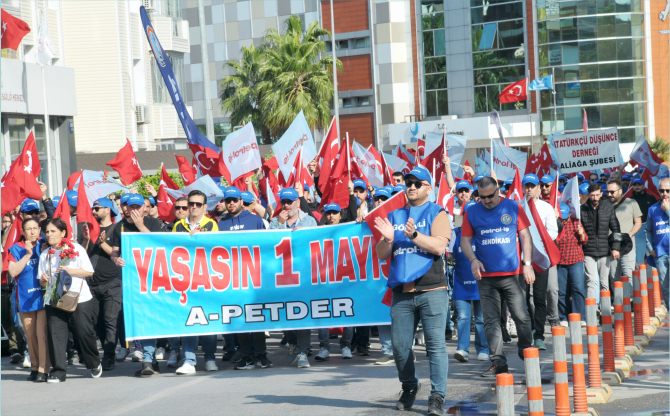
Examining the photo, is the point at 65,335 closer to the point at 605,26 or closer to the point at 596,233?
the point at 596,233

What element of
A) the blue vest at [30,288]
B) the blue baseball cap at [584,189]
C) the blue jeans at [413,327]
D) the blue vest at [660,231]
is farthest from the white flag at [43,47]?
the blue jeans at [413,327]

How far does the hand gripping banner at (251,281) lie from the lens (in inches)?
375

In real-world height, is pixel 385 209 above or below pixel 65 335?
above

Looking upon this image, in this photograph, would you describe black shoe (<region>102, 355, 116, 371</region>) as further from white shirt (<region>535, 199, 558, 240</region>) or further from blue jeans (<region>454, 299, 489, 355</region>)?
white shirt (<region>535, 199, 558, 240</region>)

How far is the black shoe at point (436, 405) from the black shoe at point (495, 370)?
165cm

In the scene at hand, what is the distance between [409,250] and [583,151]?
8097mm

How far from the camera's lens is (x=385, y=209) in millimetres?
7805

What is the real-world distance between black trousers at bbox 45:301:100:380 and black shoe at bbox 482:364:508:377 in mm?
4257

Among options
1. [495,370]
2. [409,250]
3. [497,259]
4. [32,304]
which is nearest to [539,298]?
[495,370]

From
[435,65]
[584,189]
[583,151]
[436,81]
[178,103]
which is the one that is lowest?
[584,189]

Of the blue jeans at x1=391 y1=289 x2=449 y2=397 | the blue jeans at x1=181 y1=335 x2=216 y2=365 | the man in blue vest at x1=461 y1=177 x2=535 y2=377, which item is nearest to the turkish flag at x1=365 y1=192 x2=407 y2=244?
the blue jeans at x1=391 y1=289 x2=449 y2=397

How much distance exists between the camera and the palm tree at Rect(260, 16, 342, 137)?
41666 millimetres

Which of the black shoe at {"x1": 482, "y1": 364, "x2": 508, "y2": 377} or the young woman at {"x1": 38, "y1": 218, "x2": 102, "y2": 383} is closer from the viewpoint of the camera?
the black shoe at {"x1": 482, "y1": 364, "x2": 508, "y2": 377}

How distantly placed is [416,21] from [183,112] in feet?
151
